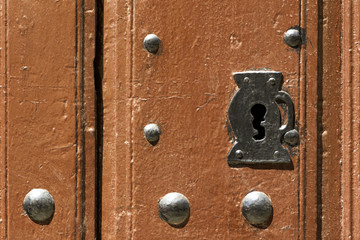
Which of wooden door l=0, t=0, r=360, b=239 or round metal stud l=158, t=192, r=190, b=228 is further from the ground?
wooden door l=0, t=0, r=360, b=239

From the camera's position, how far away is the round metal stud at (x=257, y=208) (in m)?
0.72

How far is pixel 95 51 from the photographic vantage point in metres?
0.77

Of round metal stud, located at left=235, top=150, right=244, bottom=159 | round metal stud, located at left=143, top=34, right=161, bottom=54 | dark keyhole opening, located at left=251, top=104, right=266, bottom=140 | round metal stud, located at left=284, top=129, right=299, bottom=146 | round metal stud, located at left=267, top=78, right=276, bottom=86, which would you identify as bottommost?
round metal stud, located at left=235, top=150, right=244, bottom=159

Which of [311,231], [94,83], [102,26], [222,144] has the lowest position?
[311,231]

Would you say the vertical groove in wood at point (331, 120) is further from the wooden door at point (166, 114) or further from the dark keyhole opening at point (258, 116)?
the dark keyhole opening at point (258, 116)

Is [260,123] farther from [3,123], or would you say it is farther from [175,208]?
[3,123]

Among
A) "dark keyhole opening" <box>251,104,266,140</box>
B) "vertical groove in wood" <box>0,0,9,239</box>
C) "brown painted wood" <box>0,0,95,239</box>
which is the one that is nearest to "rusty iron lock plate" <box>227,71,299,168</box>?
"dark keyhole opening" <box>251,104,266,140</box>

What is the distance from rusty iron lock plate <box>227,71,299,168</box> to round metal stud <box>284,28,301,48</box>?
57mm

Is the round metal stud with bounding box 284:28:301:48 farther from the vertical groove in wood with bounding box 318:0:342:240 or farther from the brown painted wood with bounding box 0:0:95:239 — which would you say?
the brown painted wood with bounding box 0:0:95:239

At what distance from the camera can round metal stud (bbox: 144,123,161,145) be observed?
0.75m

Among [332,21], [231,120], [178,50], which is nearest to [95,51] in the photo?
[178,50]

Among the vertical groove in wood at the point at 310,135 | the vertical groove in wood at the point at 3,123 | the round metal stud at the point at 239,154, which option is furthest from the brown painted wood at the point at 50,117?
the vertical groove in wood at the point at 310,135

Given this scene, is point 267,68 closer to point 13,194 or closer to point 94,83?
point 94,83

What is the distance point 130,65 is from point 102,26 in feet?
0.32
